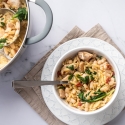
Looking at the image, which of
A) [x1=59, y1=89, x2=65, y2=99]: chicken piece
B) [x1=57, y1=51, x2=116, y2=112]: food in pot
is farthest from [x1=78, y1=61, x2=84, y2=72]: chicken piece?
[x1=59, y1=89, x2=65, y2=99]: chicken piece

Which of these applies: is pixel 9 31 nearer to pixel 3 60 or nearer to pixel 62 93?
pixel 3 60

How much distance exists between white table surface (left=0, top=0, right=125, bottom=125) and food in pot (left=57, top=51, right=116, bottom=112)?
172mm

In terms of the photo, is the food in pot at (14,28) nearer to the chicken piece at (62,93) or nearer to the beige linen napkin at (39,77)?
the beige linen napkin at (39,77)

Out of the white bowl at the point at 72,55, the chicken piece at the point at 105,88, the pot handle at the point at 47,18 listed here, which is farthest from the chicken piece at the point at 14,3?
the chicken piece at the point at 105,88

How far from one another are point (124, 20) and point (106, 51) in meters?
0.18

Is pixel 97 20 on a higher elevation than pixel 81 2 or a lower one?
lower

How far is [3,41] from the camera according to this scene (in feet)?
4.33

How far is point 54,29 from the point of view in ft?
4.57

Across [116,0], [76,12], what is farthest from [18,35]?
[116,0]

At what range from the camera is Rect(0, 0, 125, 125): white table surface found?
4.50 feet

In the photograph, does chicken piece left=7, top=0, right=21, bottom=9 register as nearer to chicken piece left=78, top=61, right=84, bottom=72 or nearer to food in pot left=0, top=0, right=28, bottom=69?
food in pot left=0, top=0, right=28, bottom=69

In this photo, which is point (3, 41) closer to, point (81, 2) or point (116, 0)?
point (81, 2)

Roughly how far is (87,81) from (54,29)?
296 mm

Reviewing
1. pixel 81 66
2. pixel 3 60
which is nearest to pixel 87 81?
pixel 81 66
